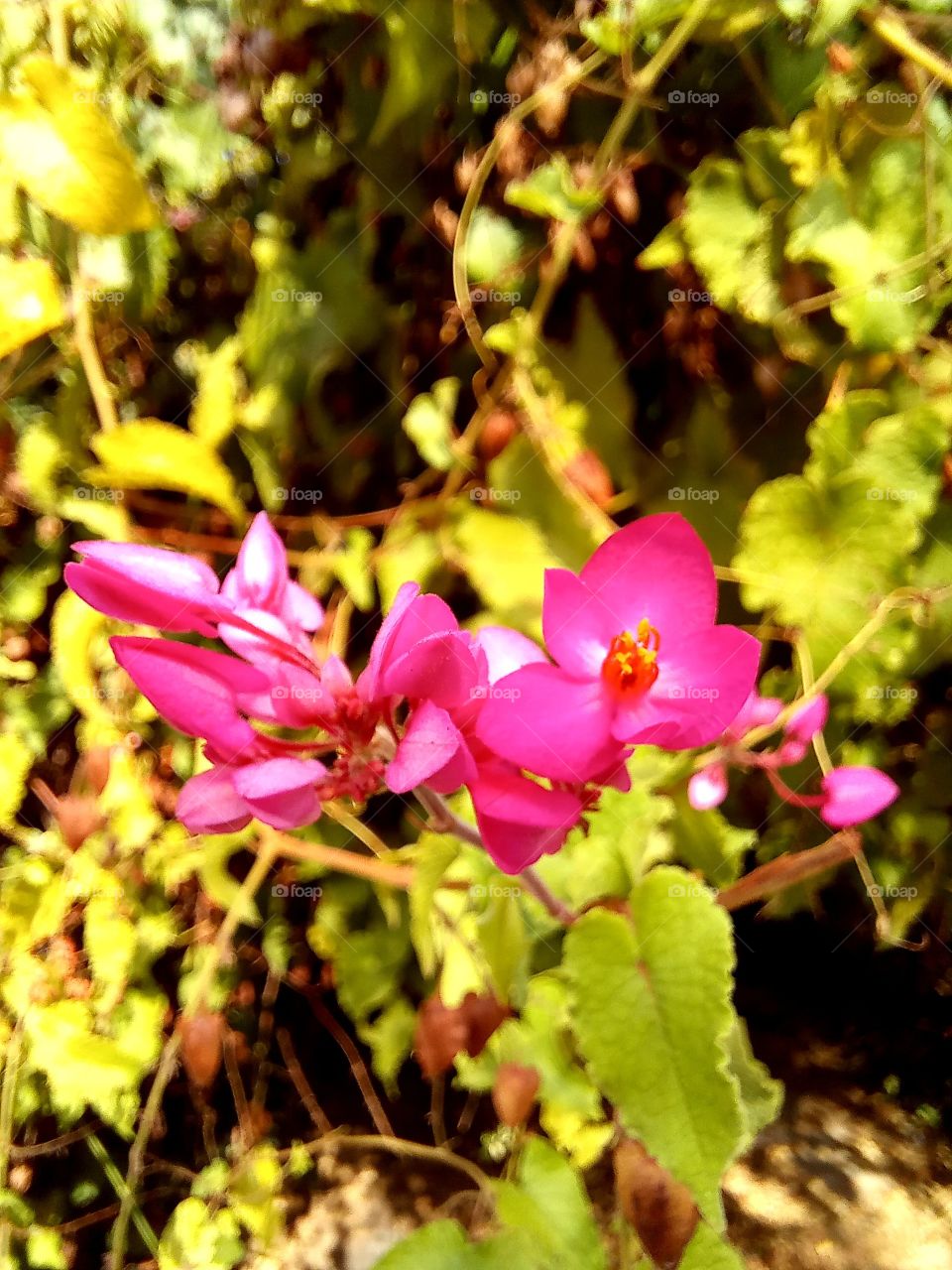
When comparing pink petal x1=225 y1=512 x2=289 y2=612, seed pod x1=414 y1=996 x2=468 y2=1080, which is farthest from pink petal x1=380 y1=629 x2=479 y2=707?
seed pod x1=414 y1=996 x2=468 y2=1080

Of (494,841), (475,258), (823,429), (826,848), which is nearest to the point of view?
(494,841)

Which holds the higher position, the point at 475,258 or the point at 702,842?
the point at 475,258

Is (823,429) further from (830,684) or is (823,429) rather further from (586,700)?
Result: (586,700)

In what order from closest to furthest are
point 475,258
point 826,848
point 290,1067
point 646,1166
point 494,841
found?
1. point 494,841
2. point 646,1166
3. point 826,848
4. point 475,258
5. point 290,1067

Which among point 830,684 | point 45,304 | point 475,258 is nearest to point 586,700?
Answer: point 830,684

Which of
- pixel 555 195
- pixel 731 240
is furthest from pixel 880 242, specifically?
pixel 555 195

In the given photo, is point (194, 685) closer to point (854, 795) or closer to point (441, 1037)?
point (441, 1037)

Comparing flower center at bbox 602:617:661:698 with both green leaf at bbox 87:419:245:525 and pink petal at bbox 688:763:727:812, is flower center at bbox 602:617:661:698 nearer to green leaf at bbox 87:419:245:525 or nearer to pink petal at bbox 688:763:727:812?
pink petal at bbox 688:763:727:812
